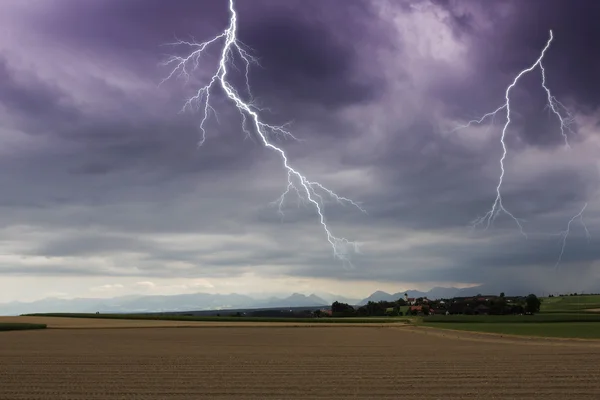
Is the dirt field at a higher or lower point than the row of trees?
lower

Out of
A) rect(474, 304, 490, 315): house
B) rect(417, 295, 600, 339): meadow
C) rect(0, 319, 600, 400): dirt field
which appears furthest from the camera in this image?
rect(474, 304, 490, 315): house

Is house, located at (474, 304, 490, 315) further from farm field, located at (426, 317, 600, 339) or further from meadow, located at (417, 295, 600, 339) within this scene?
farm field, located at (426, 317, 600, 339)

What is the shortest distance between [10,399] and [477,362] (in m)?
16.4

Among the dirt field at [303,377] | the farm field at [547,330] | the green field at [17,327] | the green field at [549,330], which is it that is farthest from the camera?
the green field at [17,327]

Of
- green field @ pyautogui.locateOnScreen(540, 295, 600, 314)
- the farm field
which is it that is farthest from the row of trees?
the farm field

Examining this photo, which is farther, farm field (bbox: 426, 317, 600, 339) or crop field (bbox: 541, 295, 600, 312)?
crop field (bbox: 541, 295, 600, 312)

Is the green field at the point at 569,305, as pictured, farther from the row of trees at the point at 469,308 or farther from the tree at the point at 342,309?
the tree at the point at 342,309

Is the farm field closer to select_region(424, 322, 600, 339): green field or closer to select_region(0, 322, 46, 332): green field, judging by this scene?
select_region(424, 322, 600, 339): green field

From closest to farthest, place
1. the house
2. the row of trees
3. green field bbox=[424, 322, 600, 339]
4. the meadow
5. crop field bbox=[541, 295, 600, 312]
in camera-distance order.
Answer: green field bbox=[424, 322, 600, 339], the meadow, the house, the row of trees, crop field bbox=[541, 295, 600, 312]

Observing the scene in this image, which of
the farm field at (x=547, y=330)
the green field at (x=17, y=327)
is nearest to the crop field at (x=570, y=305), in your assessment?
the farm field at (x=547, y=330)

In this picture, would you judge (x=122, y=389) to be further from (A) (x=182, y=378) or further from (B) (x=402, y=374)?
(B) (x=402, y=374)

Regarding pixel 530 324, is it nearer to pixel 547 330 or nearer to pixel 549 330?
pixel 549 330

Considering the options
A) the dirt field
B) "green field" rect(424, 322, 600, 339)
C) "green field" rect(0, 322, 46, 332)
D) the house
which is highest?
the house

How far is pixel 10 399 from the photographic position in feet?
44.9
